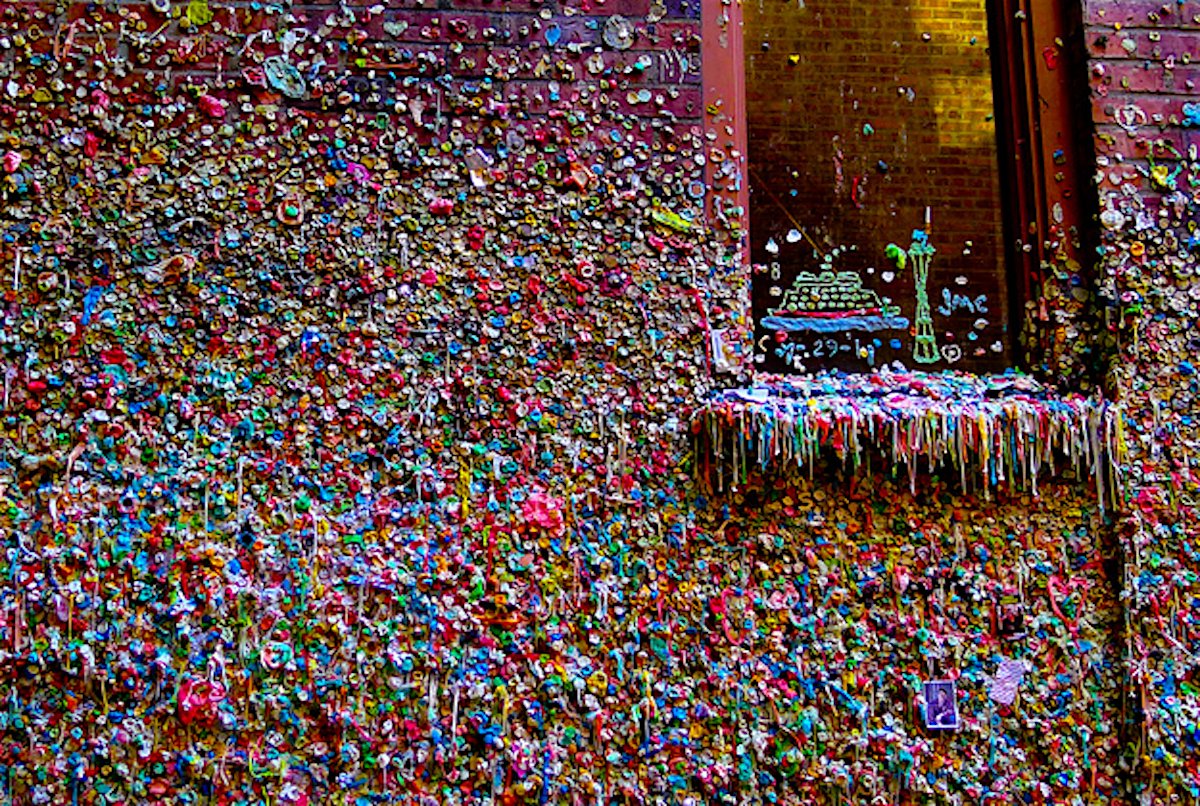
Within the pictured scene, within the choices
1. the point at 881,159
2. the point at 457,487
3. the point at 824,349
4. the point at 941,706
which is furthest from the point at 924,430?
the point at 457,487

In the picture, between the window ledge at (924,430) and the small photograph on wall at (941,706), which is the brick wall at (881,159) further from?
the small photograph on wall at (941,706)

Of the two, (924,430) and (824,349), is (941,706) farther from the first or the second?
(824,349)

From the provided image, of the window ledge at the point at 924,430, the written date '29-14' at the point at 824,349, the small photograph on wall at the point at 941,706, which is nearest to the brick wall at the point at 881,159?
the written date '29-14' at the point at 824,349

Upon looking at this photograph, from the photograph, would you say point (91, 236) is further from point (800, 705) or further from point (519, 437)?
point (800, 705)

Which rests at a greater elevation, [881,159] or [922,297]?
[881,159]

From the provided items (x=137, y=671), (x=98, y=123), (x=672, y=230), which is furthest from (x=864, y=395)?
(x=98, y=123)

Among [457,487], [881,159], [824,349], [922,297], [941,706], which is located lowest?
[941,706]

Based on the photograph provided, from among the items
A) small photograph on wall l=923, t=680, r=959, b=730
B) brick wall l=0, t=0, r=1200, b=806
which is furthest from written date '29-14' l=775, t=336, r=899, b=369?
small photograph on wall l=923, t=680, r=959, b=730
